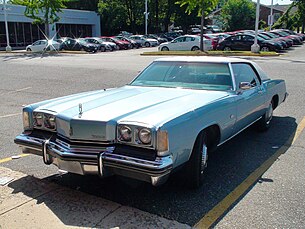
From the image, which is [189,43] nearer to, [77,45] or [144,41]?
[77,45]

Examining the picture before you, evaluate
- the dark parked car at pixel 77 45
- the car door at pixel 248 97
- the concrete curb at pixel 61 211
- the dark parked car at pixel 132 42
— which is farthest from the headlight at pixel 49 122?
the dark parked car at pixel 132 42

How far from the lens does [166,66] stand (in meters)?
5.38

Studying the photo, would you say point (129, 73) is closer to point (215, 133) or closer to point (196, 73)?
point (196, 73)

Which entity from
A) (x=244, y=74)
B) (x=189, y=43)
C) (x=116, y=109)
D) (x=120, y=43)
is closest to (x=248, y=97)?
(x=244, y=74)

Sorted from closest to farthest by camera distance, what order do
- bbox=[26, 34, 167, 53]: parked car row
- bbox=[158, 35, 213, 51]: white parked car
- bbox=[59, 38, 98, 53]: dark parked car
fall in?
bbox=[158, 35, 213, 51]: white parked car < bbox=[59, 38, 98, 53]: dark parked car < bbox=[26, 34, 167, 53]: parked car row

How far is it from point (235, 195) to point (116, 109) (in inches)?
64.6

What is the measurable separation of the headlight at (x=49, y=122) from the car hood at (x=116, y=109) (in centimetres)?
8

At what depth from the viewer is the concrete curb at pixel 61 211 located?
3.24 meters

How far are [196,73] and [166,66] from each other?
1.72 ft

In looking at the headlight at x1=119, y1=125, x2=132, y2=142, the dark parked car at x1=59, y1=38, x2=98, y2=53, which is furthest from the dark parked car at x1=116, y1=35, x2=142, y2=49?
the headlight at x1=119, y1=125, x2=132, y2=142

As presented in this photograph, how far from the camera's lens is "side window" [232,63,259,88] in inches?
207

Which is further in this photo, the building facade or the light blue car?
the building facade

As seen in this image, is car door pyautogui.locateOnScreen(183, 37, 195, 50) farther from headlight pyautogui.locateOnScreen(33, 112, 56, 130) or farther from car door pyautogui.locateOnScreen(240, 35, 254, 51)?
headlight pyautogui.locateOnScreen(33, 112, 56, 130)

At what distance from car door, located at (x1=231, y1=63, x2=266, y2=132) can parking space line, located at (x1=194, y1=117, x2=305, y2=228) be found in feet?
2.06
